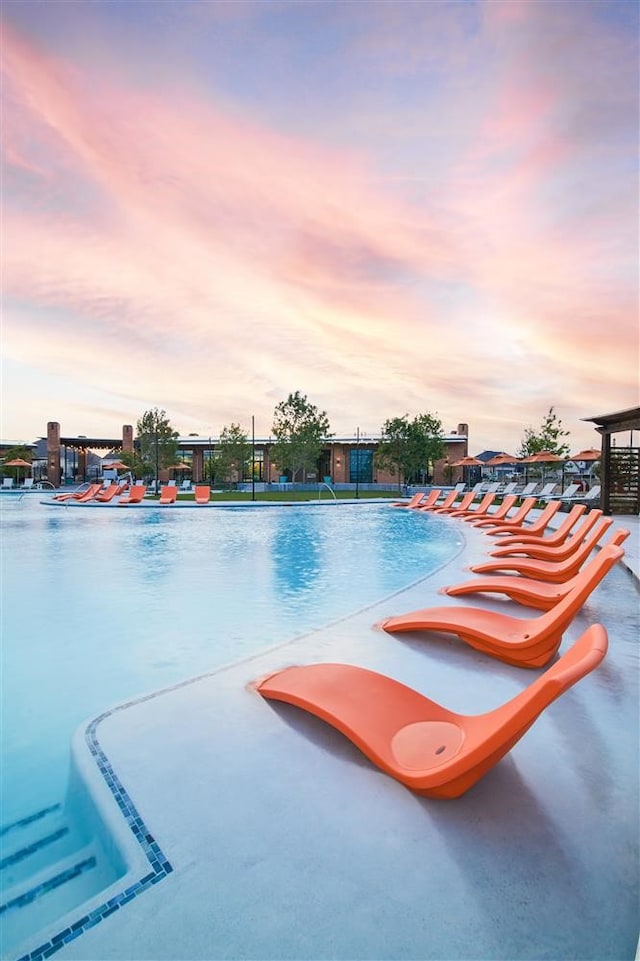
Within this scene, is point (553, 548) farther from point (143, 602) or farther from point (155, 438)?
point (155, 438)

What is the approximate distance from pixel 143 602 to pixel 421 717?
461 cm

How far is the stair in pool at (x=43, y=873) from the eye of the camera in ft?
5.98

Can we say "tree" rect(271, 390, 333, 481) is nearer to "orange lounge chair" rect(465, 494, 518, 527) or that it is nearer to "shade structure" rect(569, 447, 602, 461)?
"shade structure" rect(569, 447, 602, 461)

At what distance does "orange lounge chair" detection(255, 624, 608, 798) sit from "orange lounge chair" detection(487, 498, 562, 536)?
27.8 feet

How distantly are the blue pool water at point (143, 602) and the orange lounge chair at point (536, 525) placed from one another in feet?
3.71

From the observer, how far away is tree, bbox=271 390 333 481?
110 ft

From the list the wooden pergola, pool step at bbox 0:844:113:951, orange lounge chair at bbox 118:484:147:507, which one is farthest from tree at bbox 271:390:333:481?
pool step at bbox 0:844:113:951

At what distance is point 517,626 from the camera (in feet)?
13.4

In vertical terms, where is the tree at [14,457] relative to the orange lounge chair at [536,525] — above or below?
above

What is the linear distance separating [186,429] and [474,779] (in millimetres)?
43702

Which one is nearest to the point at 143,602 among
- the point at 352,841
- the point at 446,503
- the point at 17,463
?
the point at 352,841

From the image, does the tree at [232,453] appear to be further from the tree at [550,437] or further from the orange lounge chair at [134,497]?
the tree at [550,437]

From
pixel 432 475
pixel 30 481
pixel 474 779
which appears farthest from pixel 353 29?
pixel 30 481

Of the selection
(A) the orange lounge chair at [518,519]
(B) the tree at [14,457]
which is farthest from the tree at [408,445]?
(B) the tree at [14,457]
